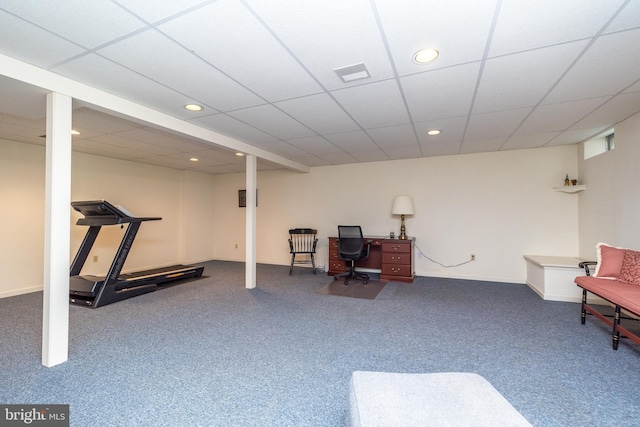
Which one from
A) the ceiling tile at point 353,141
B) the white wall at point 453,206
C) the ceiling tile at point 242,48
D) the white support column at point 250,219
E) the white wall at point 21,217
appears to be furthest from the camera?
the white wall at point 453,206

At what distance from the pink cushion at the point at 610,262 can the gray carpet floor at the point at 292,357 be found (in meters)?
0.57

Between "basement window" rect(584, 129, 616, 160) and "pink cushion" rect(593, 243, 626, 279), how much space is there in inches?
76.3

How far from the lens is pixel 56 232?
224cm

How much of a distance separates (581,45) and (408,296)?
11.0ft

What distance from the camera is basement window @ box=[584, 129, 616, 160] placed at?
13.4 ft

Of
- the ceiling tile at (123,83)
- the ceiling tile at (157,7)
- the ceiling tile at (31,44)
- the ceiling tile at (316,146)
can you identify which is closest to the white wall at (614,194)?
the ceiling tile at (316,146)

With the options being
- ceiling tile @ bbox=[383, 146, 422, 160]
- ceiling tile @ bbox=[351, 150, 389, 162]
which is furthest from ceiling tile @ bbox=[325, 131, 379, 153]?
ceiling tile @ bbox=[383, 146, 422, 160]

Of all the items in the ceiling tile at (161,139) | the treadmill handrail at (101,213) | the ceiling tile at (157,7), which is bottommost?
the treadmill handrail at (101,213)

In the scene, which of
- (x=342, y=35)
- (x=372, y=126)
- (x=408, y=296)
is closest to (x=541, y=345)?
(x=408, y=296)

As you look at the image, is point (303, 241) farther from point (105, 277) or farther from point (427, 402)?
point (427, 402)

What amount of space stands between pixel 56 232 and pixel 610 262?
5311mm

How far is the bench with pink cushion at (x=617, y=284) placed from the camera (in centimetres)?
237

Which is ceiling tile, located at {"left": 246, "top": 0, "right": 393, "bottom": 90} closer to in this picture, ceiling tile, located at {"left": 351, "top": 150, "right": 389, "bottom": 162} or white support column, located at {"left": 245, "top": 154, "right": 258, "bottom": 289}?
white support column, located at {"left": 245, "top": 154, "right": 258, "bottom": 289}

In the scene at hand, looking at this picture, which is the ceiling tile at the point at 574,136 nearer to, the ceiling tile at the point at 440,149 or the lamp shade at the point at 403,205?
the ceiling tile at the point at 440,149
